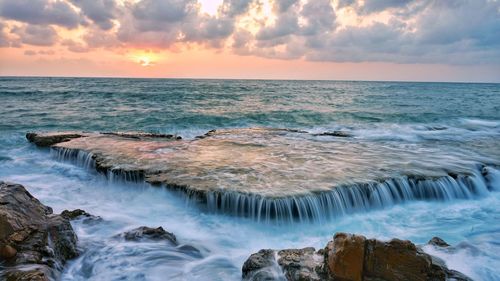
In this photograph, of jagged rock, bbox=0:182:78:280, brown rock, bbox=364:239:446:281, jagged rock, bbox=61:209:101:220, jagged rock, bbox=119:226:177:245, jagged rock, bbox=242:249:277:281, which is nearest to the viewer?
brown rock, bbox=364:239:446:281

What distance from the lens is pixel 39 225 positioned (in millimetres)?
5859

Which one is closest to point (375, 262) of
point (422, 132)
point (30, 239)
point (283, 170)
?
point (30, 239)

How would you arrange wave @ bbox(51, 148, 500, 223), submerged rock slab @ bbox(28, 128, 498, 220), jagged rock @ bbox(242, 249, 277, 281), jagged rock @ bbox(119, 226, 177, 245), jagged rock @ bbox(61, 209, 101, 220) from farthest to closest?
submerged rock slab @ bbox(28, 128, 498, 220) < wave @ bbox(51, 148, 500, 223) < jagged rock @ bbox(61, 209, 101, 220) < jagged rock @ bbox(119, 226, 177, 245) < jagged rock @ bbox(242, 249, 277, 281)

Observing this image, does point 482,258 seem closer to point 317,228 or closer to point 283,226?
point 317,228

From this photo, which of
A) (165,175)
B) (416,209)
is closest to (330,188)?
(416,209)

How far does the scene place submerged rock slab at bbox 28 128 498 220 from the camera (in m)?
8.38

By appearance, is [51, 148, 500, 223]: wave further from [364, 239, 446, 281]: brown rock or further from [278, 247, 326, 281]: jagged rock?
[364, 239, 446, 281]: brown rock

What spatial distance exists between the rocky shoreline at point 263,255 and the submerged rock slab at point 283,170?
2220 mm

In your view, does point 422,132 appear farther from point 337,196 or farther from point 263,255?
point 263,255

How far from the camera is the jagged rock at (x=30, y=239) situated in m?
5.02

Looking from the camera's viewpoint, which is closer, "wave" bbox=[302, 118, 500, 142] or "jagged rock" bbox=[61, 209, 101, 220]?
"jagged rock" bbox=[61, 209, 101, 220]

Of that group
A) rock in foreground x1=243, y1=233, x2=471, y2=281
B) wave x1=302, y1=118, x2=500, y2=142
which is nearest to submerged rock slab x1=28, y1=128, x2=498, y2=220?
wave x1=302, y1=118, x2=500, y2=142

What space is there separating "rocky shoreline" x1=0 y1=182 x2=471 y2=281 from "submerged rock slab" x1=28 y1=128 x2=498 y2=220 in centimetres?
222

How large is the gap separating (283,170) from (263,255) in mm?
4754
